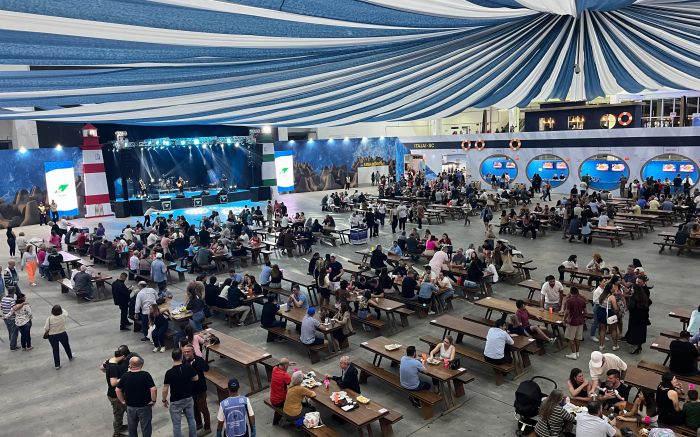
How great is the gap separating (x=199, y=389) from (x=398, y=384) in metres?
2.79

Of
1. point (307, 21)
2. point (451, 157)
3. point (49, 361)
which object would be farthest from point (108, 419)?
point (451, 157)

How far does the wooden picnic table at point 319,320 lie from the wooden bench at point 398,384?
37.8 inches

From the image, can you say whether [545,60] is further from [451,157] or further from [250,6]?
[451,157]

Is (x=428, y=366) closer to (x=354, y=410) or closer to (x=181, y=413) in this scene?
(x=354, y=410)

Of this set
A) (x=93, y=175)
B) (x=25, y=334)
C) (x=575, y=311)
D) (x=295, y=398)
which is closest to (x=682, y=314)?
(x=575, y=311)

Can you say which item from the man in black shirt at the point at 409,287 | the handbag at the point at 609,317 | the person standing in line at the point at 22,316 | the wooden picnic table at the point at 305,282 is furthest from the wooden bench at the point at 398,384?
the person standing in line at the point at 22,316

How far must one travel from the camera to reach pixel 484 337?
8305mm

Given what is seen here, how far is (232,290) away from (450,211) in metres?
14.8

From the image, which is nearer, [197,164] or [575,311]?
[575,311]

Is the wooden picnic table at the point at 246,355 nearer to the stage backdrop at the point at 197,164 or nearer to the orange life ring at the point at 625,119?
the stage backdrop at the point at 197,164

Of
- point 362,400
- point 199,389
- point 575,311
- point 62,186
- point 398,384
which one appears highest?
point 62,186

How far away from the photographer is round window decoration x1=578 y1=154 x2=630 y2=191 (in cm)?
2833

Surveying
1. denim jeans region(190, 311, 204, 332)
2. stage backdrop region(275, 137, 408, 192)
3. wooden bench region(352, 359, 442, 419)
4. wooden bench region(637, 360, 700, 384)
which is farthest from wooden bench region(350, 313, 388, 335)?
stage backdrop region(275, 137, 408, 192)

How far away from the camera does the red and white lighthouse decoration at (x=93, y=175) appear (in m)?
25.9
